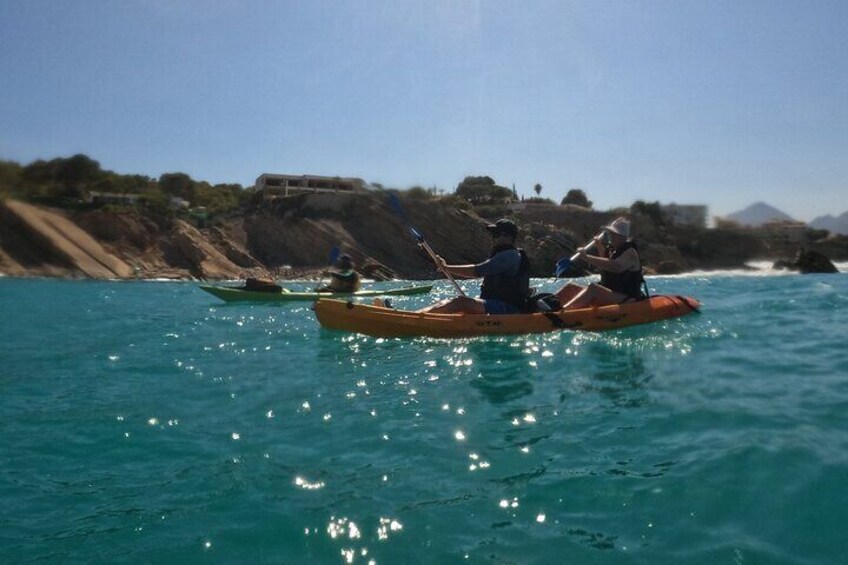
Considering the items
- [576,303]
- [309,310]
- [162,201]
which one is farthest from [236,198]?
[576,303]

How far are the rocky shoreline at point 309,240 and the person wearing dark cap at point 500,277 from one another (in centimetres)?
3246

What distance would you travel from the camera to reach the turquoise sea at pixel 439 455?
3346mm

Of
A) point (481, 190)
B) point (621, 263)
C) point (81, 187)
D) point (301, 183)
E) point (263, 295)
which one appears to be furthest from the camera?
point (481, 190)

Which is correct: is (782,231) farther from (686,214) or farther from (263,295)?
(263,295)

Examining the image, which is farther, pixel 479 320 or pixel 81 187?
pixel 81 187

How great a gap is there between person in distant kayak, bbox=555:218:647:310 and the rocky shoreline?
3292 cm

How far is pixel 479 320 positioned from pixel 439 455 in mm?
5092

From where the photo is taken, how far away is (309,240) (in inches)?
1893

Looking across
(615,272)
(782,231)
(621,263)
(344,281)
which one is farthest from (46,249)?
(782,231)

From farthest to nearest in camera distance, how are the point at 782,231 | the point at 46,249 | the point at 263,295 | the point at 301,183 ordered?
the point at 301,183 → the point at 782,231 → the point at 46,249 → the point at 263,295

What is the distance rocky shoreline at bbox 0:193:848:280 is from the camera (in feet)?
125

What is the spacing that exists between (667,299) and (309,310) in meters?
8.26

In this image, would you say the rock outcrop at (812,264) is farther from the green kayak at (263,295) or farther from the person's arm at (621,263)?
the person's arm at (621,263)

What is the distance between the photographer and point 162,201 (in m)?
46.7
